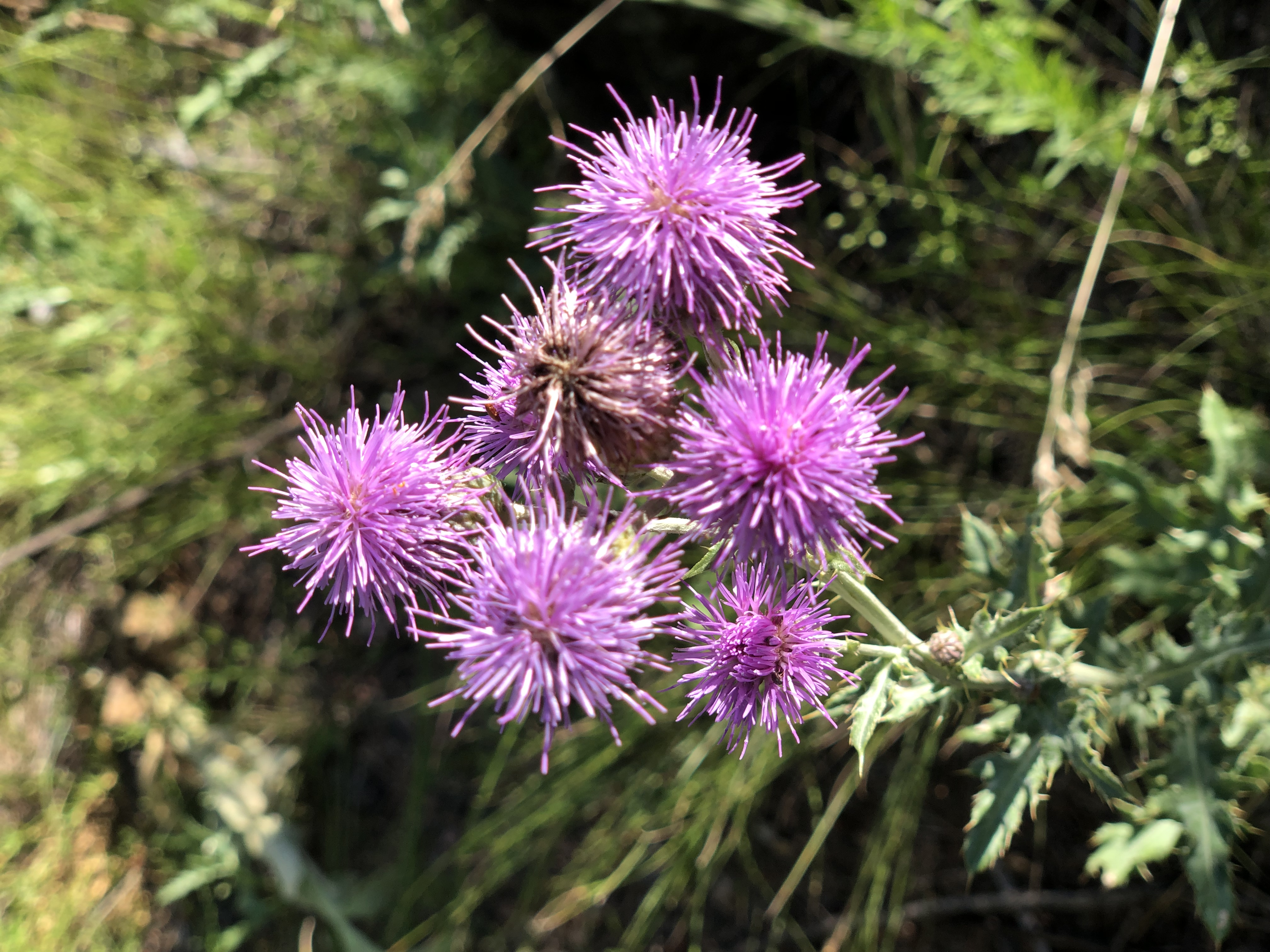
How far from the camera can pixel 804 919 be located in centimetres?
388

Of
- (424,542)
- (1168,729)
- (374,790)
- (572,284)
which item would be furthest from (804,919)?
(572,284)

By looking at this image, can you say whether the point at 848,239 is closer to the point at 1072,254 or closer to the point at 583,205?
the point at 1072,254

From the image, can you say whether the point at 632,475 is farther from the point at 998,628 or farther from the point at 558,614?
the point at 998,628

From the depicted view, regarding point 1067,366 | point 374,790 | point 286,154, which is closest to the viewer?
point 1067,366

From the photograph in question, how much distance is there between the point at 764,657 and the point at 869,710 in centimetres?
26

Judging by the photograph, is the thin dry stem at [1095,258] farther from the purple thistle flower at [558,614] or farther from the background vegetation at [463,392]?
the purple thistle flower at [558,614]

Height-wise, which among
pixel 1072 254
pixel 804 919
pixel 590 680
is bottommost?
pixel 804 919

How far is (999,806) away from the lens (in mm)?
2172

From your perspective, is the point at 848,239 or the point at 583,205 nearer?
the point at 583,205

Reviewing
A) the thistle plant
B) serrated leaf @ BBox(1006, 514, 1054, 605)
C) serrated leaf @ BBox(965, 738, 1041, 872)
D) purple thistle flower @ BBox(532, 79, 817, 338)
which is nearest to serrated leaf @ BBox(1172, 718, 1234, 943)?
the thistle plant

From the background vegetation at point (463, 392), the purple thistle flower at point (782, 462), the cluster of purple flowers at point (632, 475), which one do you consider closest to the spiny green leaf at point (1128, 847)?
the background vegetation at point (463, 392)

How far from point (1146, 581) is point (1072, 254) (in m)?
1.42

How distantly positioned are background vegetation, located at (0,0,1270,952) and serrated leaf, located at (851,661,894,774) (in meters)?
0.01

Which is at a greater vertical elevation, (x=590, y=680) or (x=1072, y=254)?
(x=1072, y=254)
